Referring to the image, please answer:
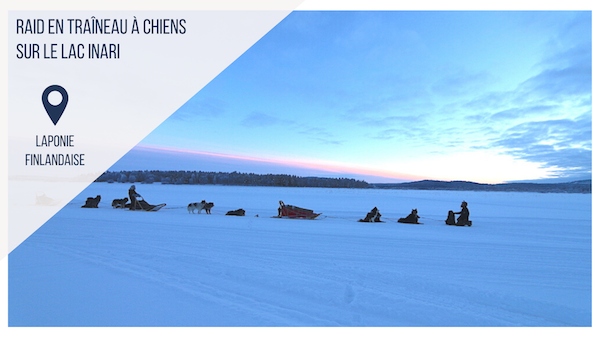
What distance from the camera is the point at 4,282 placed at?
4355 mm

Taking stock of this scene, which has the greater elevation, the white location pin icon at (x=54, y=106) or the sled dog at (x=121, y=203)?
the white location pin icon at (x=54, y=106)

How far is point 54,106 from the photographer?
10.4 m

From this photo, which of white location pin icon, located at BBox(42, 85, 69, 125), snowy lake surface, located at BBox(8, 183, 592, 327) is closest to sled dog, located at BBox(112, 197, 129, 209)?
white location pin icon, located at BBox(42, 85, 69, 125)

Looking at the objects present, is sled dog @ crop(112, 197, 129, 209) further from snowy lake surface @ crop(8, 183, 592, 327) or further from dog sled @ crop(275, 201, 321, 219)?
dog sled @ crop(275, 201, 321, 219)

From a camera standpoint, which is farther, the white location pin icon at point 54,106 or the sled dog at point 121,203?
the sled dog at point 121,203

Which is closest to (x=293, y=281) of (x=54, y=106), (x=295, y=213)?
(x=295, y=213)

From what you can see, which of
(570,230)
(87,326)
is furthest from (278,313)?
(570,230)

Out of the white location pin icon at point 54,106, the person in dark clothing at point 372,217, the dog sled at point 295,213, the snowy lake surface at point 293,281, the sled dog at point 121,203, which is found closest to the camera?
the snowy lake surface at point 293,281

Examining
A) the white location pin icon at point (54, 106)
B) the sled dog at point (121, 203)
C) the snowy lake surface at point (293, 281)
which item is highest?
the white location pin icon at point (54, 106)

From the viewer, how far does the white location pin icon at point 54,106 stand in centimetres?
1030

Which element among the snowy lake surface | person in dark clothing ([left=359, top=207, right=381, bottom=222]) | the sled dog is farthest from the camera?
the sled dog

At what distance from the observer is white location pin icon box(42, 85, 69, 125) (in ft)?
33.8

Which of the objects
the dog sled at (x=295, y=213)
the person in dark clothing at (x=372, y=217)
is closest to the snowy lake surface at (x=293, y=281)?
the person in dark clothing at (x=372, y=217)

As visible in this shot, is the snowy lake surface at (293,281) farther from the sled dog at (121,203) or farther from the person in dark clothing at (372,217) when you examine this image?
the sled dog at (121,203)
